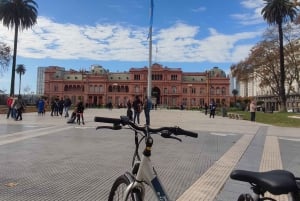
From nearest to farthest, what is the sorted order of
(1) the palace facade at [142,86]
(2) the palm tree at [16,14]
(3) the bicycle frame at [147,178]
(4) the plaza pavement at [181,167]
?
(3) the bicycle frame at [147,178], (4) the plaza pavement at [181,167], (2) the palm tree at [16,14], (1) the palace facade at [142,86]

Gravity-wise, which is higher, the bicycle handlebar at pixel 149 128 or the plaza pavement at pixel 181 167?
the bicycle handlebar at pixel 149 128

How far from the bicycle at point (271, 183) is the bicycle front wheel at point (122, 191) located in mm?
982

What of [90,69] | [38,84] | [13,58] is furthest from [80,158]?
[38,84]

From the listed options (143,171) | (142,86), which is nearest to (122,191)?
(143,171)

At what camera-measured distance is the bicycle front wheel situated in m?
3.41

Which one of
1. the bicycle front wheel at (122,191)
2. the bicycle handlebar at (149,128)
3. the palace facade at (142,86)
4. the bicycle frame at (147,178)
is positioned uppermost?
the palace facade at (142,86)

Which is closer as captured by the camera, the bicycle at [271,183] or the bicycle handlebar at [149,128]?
the bicycle at [271,183]

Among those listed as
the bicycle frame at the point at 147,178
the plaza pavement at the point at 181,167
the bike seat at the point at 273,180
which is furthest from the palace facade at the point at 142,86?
the bike seat at the point at 273,180

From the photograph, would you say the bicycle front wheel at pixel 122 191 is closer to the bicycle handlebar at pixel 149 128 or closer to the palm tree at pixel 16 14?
the bicycle handlebar at pixel 149 128

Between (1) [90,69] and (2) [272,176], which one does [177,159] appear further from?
(1) [90,69]

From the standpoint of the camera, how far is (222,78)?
134 metres

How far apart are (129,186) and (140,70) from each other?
131733 millimetres

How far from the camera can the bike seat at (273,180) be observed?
2484 mm

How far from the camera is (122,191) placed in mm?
3686
